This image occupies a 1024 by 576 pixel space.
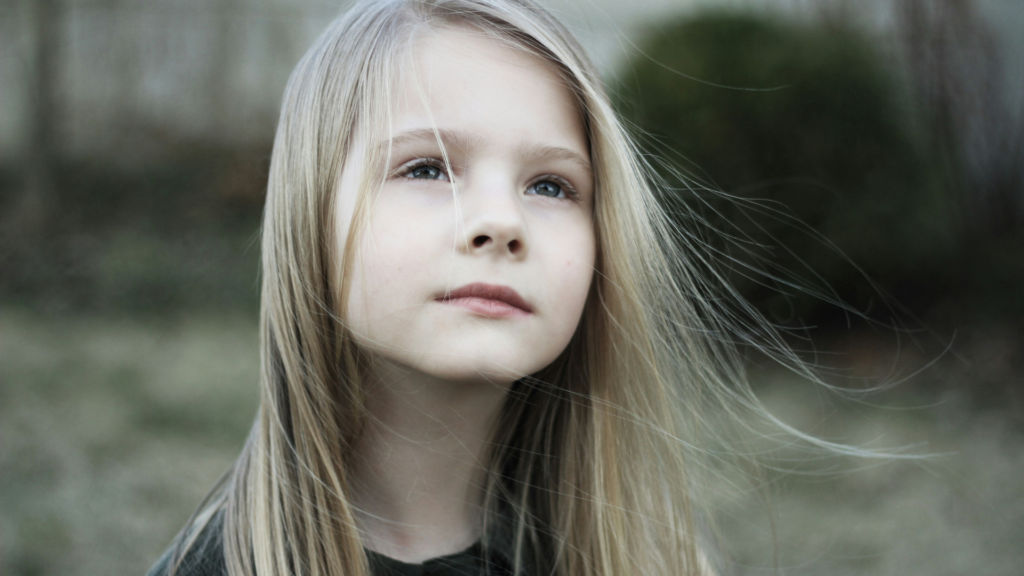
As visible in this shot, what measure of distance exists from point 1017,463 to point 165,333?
3.69m

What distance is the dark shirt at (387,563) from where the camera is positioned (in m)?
1.04

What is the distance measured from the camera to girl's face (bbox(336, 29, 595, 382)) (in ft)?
3.03

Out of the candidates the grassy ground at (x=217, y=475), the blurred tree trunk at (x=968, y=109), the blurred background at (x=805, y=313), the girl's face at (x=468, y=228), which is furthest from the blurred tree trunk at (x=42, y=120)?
the blurred tree trunk at (x=968, y=109)

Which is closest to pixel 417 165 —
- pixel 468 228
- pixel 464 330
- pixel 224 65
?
pixel 468 228

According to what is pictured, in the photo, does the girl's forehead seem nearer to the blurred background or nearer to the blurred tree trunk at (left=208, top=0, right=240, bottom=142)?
the blurred background

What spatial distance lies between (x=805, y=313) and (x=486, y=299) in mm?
2292

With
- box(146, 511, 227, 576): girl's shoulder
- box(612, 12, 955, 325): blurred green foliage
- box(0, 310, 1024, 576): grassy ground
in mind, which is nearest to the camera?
box(146, 511, 227, 576): girl's shoulder

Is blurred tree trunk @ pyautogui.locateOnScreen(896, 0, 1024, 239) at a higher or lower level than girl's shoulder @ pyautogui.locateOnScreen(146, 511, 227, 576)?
higher

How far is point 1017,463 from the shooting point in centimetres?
259

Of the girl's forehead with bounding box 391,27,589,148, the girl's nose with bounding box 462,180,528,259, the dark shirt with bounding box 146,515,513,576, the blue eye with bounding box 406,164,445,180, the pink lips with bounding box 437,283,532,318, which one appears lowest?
the dark shirt with bounding box 146,515,513,576

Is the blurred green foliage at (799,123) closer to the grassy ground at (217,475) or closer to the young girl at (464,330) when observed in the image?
the grassy ground at (217,475)

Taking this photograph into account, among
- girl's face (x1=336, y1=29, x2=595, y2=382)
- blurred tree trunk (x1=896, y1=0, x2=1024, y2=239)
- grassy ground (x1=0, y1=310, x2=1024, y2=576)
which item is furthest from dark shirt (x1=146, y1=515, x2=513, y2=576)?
blurred tree trunk (x1=896, y1=0, x2=1024, y2=239)

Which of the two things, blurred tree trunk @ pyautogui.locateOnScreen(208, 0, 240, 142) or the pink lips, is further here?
blurred tree trunk @ pyautogui.locateOnScreen(208, 0, 240, 142)

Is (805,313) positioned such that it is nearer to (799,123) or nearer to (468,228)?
(799,123)
